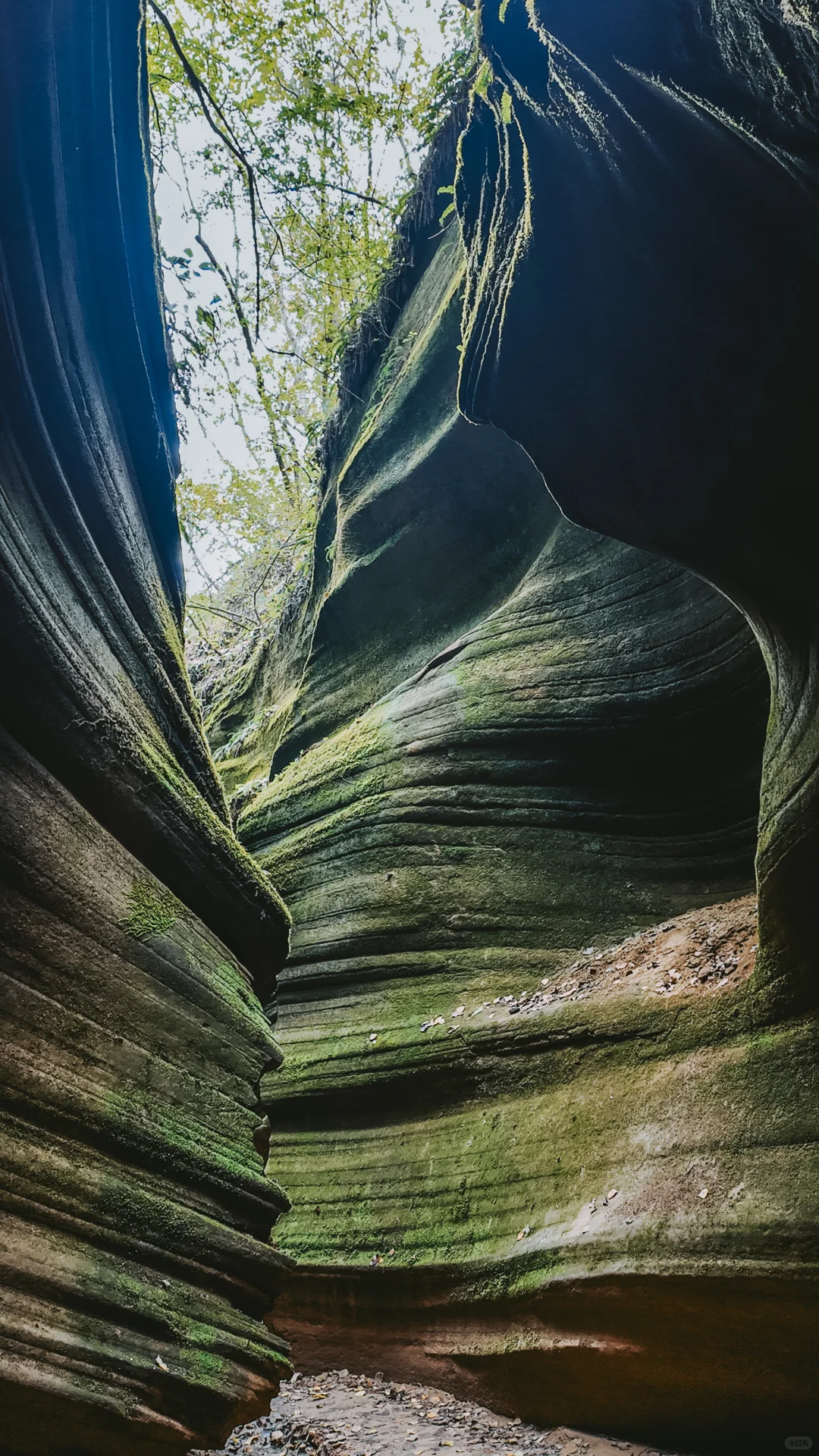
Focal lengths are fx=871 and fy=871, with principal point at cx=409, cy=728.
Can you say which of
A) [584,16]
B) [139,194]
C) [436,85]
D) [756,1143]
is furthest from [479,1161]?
[436,85]

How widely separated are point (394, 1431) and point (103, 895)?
2962mm

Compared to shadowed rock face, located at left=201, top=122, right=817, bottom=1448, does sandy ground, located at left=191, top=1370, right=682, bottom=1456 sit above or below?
below

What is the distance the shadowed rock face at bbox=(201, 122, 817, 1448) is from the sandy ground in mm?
121

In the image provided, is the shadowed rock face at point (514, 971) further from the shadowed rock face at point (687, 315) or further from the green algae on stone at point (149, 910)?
the green algae on stone at point (149, 910)

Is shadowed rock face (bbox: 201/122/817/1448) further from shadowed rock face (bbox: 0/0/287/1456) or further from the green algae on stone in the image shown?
the green algae on stone

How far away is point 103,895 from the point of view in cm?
311

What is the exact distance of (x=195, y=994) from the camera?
3.36 meters

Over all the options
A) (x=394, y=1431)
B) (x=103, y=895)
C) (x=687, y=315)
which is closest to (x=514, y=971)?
(x=394, y=1431)

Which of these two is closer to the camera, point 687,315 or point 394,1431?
point 687,315

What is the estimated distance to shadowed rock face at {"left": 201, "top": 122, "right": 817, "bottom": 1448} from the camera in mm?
3562

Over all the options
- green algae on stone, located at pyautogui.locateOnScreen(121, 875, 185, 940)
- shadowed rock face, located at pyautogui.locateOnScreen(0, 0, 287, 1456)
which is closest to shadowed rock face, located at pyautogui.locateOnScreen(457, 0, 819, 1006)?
shadowed rock face, located at pyautogui.locateOnScreen(0, 0, 287, 1456)

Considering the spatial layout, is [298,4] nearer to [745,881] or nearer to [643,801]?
[643,801]

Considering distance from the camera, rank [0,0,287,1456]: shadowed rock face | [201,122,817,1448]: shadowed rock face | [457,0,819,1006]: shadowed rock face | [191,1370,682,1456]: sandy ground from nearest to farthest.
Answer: [0,0,287,1456]: shadowed rock face, [457,0,819,1006]: shadowed rock face, [201,122,817,1448]: shadowed rock face, [191,1370,682,1456]: sandy ground

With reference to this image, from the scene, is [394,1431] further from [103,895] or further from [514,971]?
[103,895]
